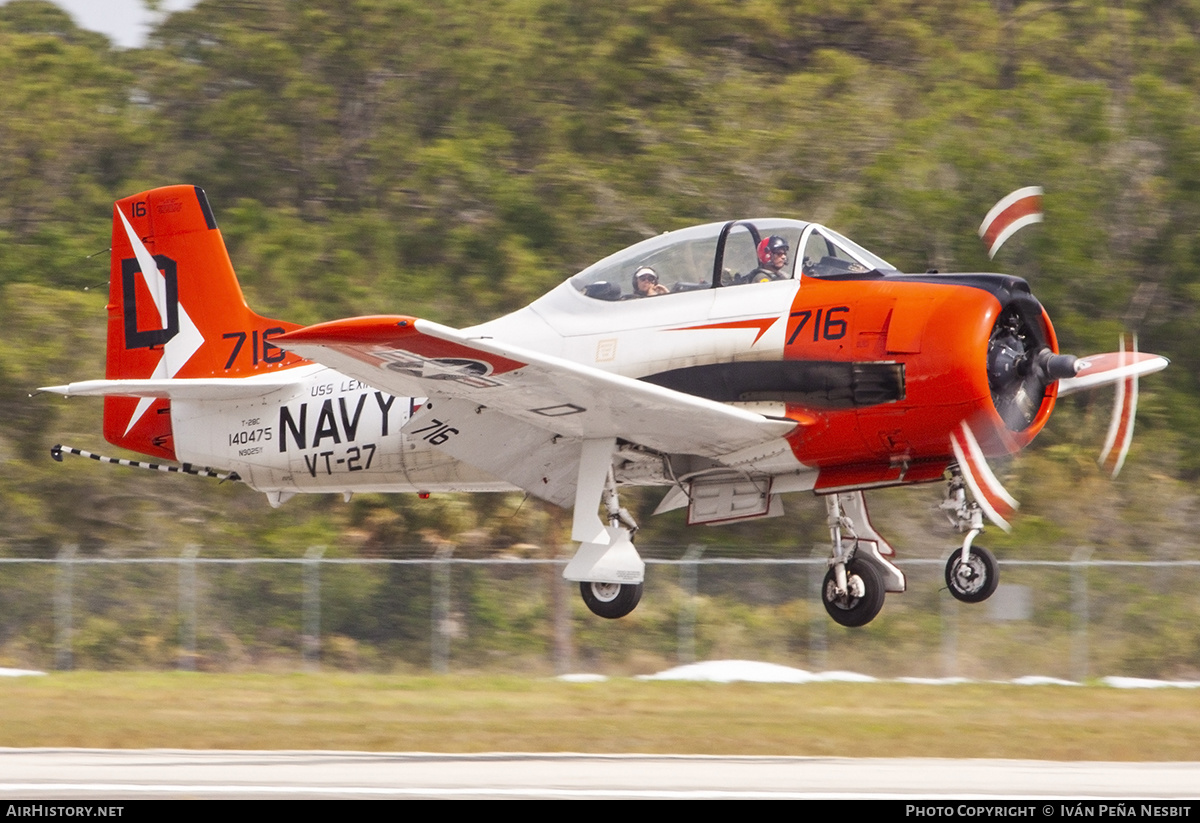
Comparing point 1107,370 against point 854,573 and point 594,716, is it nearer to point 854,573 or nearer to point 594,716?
point 854,573

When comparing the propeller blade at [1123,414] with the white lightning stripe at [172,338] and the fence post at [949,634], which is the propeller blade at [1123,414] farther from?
the white lightning stripe at [172,338]

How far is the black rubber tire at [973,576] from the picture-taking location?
11.7m

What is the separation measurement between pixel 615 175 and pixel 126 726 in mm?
15141

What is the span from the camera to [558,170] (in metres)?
28.4

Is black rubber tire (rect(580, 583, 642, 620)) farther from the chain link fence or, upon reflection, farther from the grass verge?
the chain link fence

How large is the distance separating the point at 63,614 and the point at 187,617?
180 cm

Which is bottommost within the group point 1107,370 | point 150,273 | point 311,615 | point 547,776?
point 311,615

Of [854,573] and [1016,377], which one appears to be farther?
[854,573]

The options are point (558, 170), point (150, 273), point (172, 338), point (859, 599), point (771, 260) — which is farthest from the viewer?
point (558, 170)

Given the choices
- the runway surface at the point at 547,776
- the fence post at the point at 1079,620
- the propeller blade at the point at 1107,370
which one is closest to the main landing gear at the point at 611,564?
the runway surface at the point at 547,776

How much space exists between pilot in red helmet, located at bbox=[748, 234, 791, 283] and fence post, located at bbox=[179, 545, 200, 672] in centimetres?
1071

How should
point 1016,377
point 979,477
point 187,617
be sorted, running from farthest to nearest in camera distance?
point 187,617 → point 1016,377 → point 979,477

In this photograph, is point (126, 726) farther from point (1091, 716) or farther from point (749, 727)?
point (1091, 716)

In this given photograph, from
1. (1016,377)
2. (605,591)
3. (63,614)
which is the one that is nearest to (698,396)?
(605,591)
